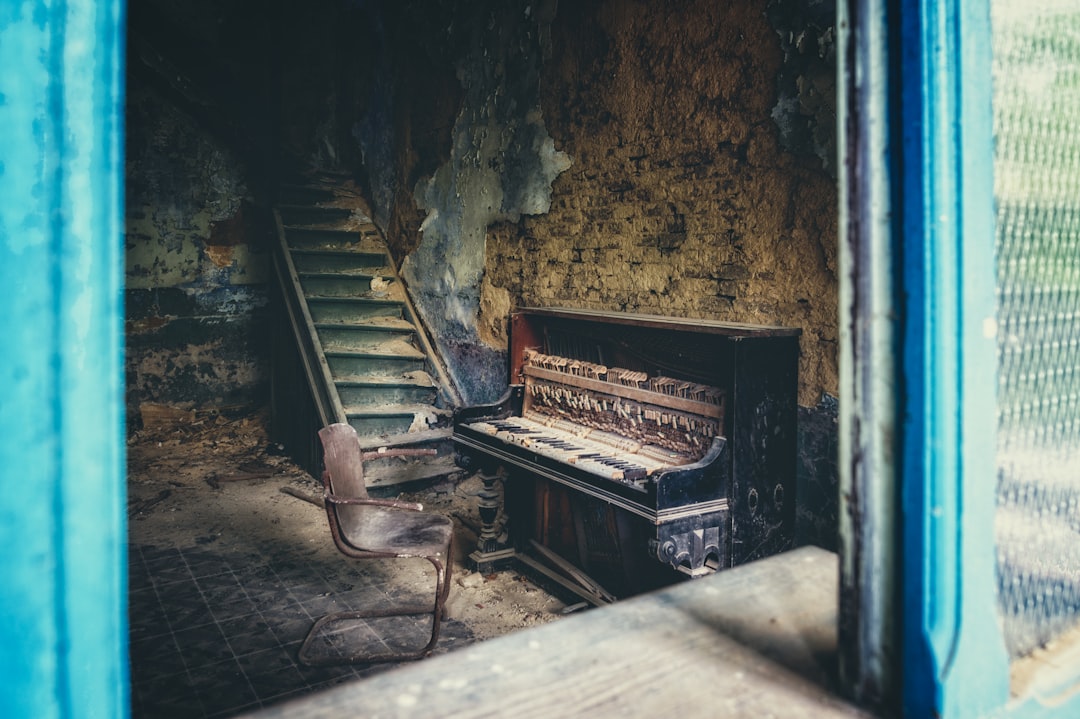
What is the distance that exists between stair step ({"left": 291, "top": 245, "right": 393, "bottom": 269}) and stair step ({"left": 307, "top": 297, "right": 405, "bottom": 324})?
356 mm

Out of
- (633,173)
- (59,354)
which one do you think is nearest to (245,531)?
(633,173)

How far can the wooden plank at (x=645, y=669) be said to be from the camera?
1156mm

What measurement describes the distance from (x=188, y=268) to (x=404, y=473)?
3.55 metres

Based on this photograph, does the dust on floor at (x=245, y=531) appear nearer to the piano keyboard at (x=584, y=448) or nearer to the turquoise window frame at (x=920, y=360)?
the piano keyboard at (x=584, y=448)

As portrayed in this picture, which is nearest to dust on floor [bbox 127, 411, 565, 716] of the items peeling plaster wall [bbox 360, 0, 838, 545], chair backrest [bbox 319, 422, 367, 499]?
A: chair backrest [bbox 319, 422, 367, 499]

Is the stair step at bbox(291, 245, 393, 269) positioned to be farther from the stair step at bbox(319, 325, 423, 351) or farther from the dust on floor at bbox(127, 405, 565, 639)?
the dust on floor at bbox(127, 405, 565, 639)

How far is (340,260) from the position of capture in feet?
22.3

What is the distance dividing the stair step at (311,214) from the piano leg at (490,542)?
12.3 feet

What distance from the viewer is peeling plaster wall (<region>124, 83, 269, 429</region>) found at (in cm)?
720

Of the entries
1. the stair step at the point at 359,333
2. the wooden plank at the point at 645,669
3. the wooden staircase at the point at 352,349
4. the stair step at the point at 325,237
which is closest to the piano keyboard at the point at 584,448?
the wooden staircase at the point at 352,349

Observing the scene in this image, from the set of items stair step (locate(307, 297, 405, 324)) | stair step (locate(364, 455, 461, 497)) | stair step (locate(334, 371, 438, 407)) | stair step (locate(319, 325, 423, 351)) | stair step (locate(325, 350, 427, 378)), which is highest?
stair step (locate(307, 297, 405, 324))

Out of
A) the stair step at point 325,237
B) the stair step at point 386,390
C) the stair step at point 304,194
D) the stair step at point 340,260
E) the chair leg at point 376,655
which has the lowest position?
the chair leg at point 376,655

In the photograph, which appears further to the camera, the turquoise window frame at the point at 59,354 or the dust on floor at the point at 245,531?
the dust on floor at the point at 245,531

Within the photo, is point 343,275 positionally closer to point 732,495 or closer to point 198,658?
point 198,658
